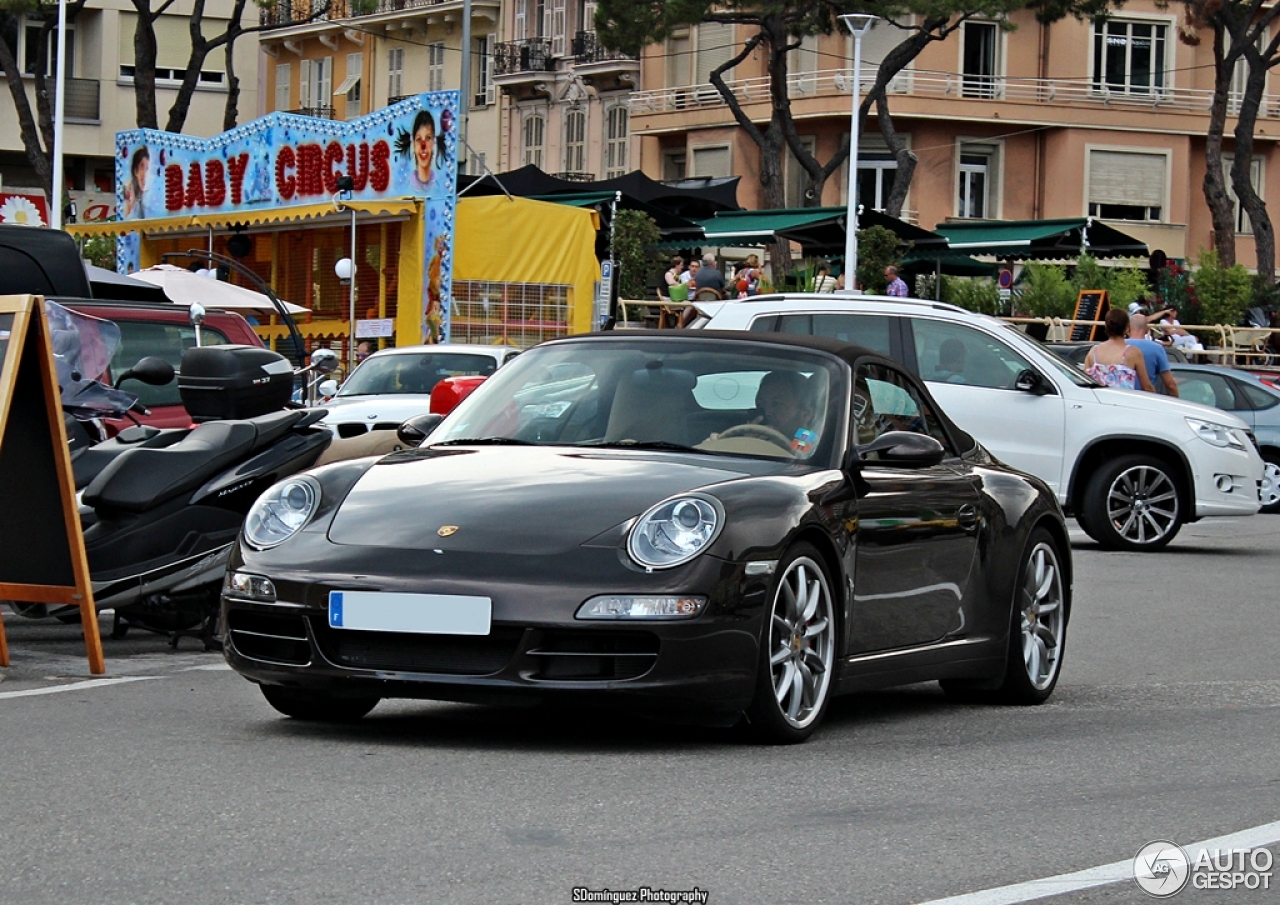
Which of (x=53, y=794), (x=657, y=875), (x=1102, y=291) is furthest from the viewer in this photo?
(x=1102, y=291)

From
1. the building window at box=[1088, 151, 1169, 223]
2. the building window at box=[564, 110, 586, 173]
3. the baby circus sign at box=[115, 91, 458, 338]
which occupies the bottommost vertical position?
the baby circus sign at box=[115, 91, 458, 338]

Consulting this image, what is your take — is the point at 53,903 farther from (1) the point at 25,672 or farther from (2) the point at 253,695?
(1) the point at 25,672

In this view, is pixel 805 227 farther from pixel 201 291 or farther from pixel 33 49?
pixel 33 49

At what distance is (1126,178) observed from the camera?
6150 centimetres

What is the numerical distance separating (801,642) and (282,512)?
1.64 m

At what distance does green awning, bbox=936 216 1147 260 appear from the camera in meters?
40.6

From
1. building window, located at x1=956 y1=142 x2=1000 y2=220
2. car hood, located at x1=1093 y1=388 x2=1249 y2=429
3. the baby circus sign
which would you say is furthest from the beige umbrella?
building window, located at x1=956 y1=142 x2=1000 y2=220

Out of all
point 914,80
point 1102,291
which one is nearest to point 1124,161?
point 914,80

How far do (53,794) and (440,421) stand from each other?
2680mm

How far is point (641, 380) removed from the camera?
7.54 metres

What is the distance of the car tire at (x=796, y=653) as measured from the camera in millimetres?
6625

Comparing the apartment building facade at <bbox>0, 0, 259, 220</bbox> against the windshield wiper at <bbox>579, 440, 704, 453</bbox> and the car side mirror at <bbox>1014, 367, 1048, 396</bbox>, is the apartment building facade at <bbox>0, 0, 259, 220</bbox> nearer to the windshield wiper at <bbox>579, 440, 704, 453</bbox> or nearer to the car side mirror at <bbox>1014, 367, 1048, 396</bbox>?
the car side mirror at <bbox>1014, 367, 1048, 396</bbox>

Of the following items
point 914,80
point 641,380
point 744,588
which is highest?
point 914,80

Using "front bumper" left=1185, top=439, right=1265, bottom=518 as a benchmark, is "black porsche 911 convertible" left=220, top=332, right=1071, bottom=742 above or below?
above
